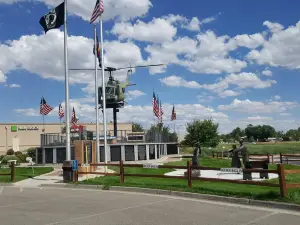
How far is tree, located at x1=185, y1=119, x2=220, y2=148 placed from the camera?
56.6m

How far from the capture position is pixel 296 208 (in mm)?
10141

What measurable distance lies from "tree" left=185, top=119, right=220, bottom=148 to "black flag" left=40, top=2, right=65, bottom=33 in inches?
1488

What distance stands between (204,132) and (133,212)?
1845 inches

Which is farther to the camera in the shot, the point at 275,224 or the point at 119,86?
the point at 119,86

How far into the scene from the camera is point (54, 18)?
2130 cm

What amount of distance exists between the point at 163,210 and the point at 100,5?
17.3m

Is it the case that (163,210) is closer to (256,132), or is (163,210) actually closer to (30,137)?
(30,137)

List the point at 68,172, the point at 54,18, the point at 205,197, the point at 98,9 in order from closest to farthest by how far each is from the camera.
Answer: the point at 205,197 → the point at 68,172 → the point at 54,18 → the point at 98,9

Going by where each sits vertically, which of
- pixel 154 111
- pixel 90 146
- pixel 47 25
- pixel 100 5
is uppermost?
pixel 100 5

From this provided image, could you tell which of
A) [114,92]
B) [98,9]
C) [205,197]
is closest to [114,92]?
[114,92]

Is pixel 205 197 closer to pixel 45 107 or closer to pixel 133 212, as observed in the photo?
pixel 133 212

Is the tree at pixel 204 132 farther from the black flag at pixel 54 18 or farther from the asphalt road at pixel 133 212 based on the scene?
the asphalt road at pixel 133 212

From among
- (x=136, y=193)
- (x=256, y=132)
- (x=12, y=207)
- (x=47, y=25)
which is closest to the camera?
(x=12, y=207)

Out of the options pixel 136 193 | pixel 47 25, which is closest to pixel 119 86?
pixel 47 25
